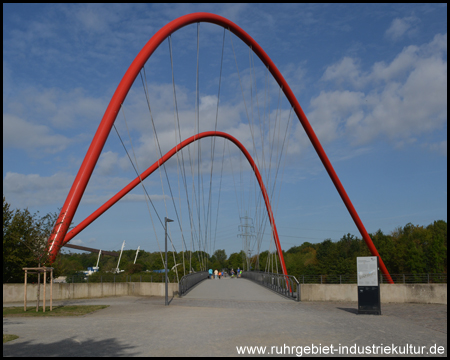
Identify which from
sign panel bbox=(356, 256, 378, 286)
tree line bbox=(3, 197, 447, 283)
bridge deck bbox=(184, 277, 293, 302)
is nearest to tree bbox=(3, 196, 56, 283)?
tree line bbox=(3, 197, 447, 283)

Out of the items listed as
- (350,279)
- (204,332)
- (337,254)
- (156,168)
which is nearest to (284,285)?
(350,279)

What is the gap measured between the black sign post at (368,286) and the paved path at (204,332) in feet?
2.12

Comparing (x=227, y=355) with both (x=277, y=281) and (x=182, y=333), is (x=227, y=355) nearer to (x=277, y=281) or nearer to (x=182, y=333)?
(x=182, y=333)

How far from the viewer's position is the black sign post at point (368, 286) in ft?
48.1

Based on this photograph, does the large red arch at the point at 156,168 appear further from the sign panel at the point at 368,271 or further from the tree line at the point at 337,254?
the sign panel at the point at 368,271

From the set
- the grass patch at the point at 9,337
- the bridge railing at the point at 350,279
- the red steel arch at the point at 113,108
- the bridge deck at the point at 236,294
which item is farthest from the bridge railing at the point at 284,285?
the grass patch at the point at 9,337

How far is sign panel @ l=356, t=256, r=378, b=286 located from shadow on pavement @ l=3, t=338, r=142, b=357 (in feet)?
30.3

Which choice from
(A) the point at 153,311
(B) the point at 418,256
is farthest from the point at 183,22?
(B) the point at 418,256

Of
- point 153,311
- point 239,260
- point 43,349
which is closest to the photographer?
point 43,349

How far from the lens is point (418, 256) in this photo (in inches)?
2739

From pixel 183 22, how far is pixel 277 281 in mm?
14678

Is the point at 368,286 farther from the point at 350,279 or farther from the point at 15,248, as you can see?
the point at 15,248

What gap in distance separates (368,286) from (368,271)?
1.68ft

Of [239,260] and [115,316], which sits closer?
[115,316]
